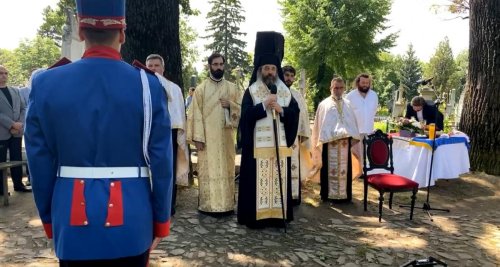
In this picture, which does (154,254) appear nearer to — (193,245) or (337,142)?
(193,245)

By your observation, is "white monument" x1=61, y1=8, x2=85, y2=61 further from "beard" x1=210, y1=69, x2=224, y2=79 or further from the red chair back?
the red chair back

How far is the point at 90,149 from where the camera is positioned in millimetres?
1843

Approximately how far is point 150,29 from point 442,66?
189 ft

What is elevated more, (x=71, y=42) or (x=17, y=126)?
(x=71, y=42)

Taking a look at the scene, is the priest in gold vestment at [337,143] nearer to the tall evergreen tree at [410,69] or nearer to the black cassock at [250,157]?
the black cassock at [250,157]

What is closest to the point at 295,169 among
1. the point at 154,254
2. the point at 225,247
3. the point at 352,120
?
the point at 352,120

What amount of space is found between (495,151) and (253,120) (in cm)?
618

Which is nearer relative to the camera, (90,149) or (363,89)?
(90,149)

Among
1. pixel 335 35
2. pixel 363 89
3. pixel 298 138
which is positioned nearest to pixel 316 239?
pixel 298 138

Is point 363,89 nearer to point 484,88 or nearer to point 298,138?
point 298,138

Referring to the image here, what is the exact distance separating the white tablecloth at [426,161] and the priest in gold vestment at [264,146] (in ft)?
10.7

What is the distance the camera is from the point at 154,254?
14.3 ft

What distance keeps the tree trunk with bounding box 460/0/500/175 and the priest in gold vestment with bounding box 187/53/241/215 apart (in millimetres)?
5837

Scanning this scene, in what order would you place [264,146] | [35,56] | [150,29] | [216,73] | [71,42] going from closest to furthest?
1. [264,146]
2. [216,73]
3. [150,29]
4. [71,42]
5. [35,56]
